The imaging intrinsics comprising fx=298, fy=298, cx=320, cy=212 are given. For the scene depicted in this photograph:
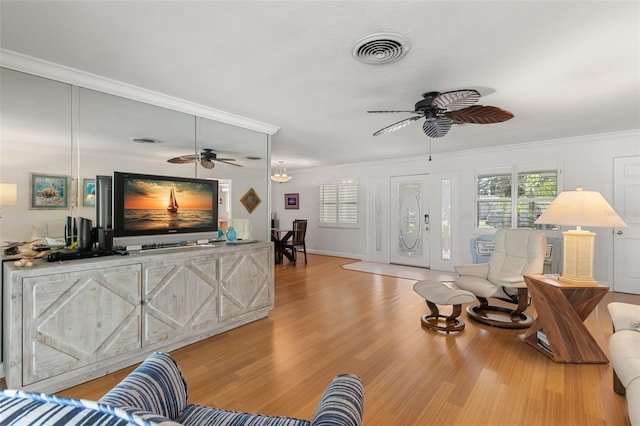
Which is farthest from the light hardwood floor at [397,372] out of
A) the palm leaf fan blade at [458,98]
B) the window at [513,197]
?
the palm leaf fan blade at [458,98]

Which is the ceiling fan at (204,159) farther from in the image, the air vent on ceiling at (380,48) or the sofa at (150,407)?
the sofa at (150,407)

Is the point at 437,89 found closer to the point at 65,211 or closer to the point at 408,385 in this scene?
the point at 408,385

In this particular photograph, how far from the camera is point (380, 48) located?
2080 mm

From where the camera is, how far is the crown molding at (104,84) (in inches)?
87.1

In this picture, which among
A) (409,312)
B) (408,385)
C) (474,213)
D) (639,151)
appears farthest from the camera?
(474,213)

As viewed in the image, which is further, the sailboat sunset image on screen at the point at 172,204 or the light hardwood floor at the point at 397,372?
the sailboat sunset image on screen at the point at 172,204

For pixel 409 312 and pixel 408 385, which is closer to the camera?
pixel 408 385

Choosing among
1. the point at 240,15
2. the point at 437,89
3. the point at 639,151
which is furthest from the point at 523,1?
the point at 639,151

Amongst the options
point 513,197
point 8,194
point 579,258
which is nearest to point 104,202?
point 8,194

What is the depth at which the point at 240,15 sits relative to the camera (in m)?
1.74

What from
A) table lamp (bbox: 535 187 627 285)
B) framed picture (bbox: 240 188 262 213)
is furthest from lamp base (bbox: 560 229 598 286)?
framed picture (bbox: 240 188 262 213)

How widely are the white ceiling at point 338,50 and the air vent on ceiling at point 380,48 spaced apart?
5 centimetres

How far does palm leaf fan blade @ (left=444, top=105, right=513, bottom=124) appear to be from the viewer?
2.65m

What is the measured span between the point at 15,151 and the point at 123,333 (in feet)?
5.25
